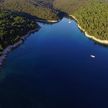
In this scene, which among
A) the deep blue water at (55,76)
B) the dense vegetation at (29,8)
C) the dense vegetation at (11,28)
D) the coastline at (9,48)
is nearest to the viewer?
the deep blue water at (55,76)

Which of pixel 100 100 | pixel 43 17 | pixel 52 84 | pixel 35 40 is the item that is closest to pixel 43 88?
pixel 52 84

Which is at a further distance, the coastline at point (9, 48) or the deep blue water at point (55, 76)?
the coastline at point (9, 48)

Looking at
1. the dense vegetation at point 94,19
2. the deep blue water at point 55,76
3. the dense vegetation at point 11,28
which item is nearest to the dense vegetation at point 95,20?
the dense vegetation at point 94,19

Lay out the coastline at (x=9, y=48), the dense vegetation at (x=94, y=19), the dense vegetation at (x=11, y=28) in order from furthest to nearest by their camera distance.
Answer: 1. the dense vegetation at (x=94, y=19)
2. the dense vegetation at (x=11, y=28)
3. the coastline at (x=9, y=48)

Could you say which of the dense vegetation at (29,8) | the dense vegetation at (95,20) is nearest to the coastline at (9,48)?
the dense vegetation at (95,20)

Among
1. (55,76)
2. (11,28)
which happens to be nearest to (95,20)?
(11,28)

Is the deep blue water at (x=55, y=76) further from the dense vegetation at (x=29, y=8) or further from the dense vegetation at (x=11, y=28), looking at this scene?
the dense vegetation at (x=29, y=8)

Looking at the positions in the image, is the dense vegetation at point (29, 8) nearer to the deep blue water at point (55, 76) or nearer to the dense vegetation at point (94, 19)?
the dense vegetation at point (94, 19)

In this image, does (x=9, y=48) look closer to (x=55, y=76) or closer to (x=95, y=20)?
(x=55, y=76)

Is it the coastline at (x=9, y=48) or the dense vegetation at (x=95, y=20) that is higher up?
the dense vegetation at (x=95, y=20)

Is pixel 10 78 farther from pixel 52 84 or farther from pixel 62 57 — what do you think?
pixel 62 57
